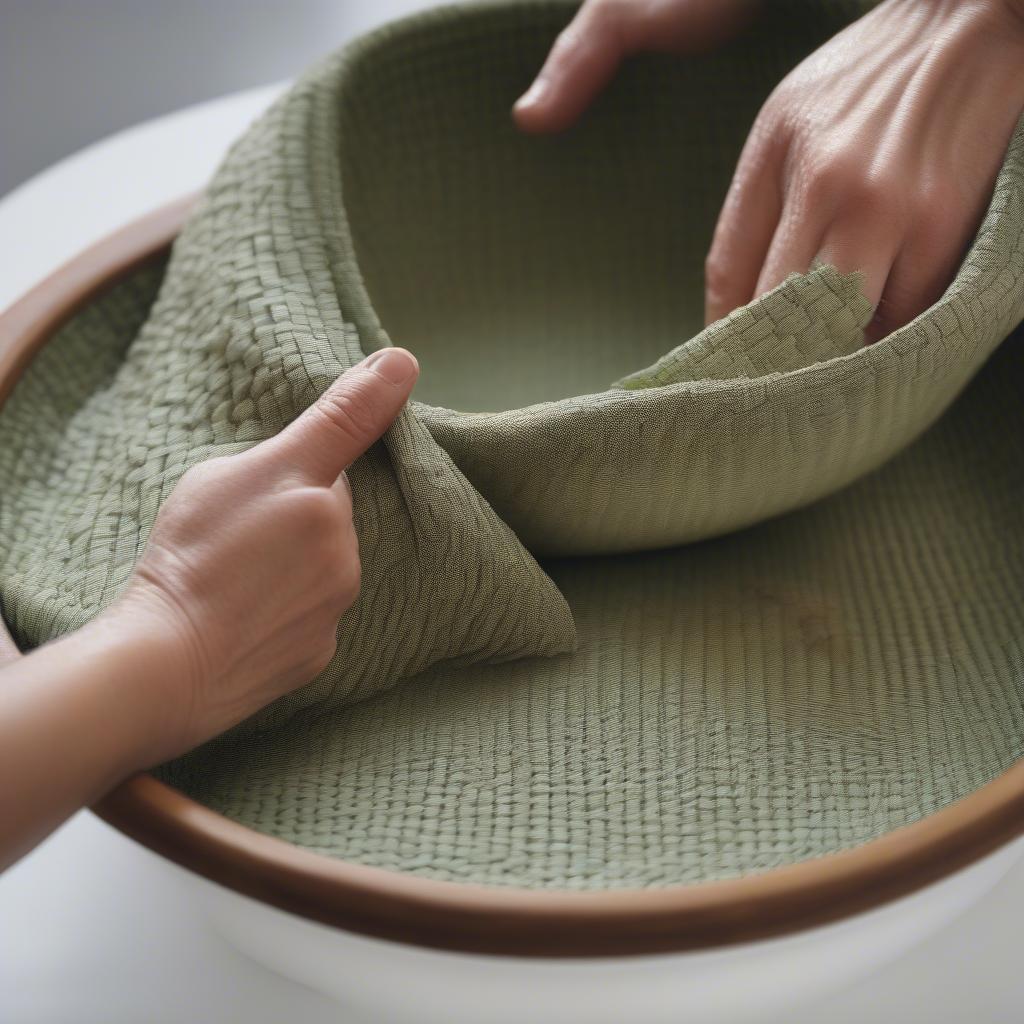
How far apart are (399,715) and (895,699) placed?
18 centimetres

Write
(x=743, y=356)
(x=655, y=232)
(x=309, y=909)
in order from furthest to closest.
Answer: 1. (x=655, y=232)
2. (x=743, y=356)
3. (x=309, y=909)

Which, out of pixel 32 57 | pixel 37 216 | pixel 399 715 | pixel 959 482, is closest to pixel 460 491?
pixel 399 715

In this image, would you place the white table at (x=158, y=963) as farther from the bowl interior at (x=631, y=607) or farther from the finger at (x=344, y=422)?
the finger at (x=344, y=422)

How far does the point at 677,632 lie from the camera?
48 centimetres

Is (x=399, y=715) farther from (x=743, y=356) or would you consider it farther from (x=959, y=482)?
(x=959, y=482)

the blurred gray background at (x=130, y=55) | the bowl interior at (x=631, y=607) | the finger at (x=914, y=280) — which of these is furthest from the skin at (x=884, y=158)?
the blurred gray background at (x=130, y=55)

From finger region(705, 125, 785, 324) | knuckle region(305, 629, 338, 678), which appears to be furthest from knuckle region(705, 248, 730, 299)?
knuckle region(305, 629, 338, 678)

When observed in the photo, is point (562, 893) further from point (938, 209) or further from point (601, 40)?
point (601, 40)

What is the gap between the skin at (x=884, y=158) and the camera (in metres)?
0.45

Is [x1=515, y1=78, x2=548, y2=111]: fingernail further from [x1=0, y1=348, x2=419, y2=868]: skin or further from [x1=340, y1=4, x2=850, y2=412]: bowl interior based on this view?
[x1=0, y1=348, x2=419, y2=868]: skin

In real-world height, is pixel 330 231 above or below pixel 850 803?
above

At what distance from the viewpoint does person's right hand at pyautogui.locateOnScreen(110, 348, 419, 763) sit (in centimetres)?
37

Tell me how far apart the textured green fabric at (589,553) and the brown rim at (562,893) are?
4cm

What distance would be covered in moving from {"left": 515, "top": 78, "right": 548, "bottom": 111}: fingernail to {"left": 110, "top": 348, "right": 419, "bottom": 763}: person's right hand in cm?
24
